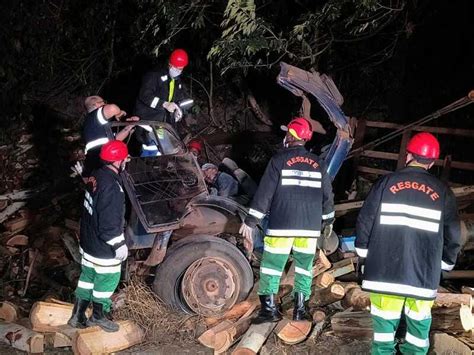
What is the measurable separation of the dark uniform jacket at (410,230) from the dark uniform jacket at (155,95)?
3.87 metres

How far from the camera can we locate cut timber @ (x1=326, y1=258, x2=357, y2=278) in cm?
630

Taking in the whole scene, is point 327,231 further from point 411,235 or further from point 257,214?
point 411,235

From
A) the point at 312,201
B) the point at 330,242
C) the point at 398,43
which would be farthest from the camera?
the point at 398,43

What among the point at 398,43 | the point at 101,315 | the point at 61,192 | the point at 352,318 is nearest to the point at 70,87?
the point at 61,192

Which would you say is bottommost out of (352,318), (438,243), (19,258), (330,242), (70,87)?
(19,258)

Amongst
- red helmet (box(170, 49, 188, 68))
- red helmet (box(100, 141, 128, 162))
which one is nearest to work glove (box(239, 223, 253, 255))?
red helmet (box(100, 141, 128, 162))

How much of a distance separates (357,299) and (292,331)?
815 mm

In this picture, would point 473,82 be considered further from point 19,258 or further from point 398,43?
point 19,258

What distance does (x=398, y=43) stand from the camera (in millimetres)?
11227

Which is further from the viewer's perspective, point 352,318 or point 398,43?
point 398,43

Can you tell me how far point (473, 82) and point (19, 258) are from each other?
9038 mm

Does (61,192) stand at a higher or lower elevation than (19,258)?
higher

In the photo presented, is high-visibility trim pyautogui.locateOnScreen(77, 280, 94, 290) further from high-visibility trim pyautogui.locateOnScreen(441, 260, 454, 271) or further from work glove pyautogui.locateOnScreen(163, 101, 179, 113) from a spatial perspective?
high-visibility trim pyautogui.locateOnScreen(441, 260, 454, 271)

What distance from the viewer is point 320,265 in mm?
6195
